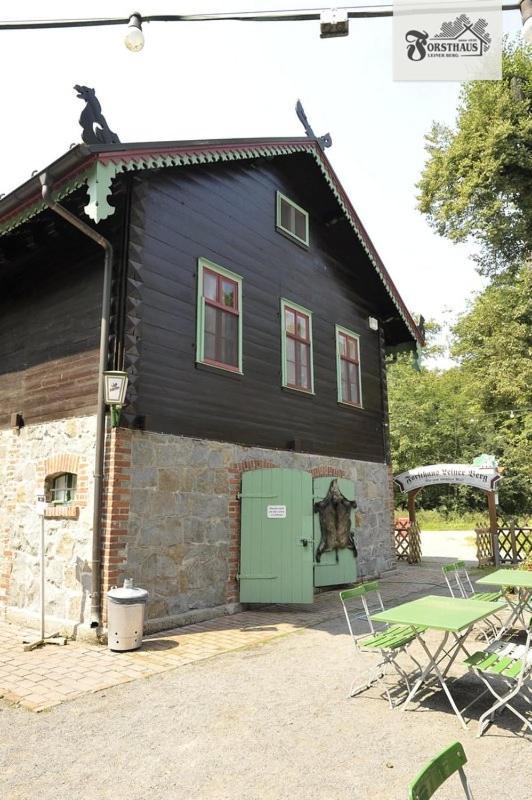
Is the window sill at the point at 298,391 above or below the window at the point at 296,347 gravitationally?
below

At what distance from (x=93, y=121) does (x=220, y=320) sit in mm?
3333

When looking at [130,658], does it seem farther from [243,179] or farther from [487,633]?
[243,179]

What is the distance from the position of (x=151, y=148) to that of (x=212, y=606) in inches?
252

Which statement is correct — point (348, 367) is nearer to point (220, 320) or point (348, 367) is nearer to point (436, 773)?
point (220, 320)

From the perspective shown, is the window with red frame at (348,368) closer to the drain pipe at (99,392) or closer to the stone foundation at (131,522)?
the stone foundation at (131,522)

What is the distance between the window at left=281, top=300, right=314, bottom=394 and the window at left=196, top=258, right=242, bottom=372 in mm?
1362

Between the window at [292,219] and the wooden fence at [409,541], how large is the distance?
919 cm

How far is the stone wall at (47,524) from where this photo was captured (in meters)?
7.19

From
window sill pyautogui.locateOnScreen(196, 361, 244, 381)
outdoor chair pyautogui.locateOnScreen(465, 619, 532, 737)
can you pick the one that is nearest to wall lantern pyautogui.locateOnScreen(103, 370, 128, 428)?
window sill pyautogui.locateOnScreen(196, 361, 244, 381)

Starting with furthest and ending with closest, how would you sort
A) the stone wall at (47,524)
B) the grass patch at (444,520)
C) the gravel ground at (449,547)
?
the grass patch at (444,520)
the gravel ground at (449,547)
the stone wall at (47,524)

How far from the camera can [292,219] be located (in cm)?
1145

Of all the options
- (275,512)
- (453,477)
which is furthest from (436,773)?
(453,477)

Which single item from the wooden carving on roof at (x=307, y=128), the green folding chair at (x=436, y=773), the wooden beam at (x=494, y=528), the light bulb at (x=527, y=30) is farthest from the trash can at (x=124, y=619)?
the wooden beam at (x=494, y=528)

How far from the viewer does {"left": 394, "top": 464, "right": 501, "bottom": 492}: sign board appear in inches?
609
